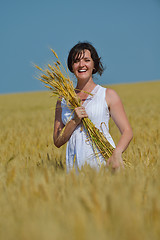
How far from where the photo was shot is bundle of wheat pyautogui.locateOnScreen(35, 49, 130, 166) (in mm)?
2352

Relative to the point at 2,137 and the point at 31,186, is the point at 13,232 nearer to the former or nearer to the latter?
the point at 31,186

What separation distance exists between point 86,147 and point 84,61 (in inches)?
26.0

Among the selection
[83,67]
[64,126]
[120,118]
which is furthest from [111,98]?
[64,126]

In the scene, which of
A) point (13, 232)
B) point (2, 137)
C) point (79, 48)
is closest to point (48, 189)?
point (13, 232)

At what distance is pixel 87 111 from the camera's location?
2371mm

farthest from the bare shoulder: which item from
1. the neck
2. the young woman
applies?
the neck

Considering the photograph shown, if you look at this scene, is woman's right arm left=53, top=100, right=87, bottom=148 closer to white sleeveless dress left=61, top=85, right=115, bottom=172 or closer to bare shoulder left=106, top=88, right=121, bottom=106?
white sleeveless dress left=61, top=85, right=115, bottom=172

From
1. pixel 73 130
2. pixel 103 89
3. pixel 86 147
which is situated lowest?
pixel 86 147

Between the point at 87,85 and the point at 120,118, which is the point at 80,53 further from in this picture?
the point at 120,118

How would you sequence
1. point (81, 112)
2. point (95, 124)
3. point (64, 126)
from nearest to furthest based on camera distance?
point (81, 112) → point (95, 124) → point (64, 126)

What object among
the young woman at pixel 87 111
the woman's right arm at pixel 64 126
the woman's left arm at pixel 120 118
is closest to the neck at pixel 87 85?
the young woman at pixel 87 111

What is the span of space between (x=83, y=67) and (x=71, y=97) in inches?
9.8

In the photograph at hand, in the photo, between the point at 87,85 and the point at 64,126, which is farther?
the point at 64,126

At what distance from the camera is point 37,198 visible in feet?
4.70
